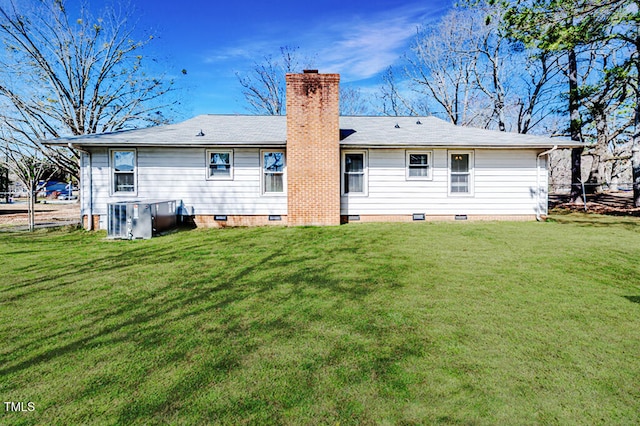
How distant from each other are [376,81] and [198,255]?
26513 mm

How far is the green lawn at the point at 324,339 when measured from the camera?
221 cm

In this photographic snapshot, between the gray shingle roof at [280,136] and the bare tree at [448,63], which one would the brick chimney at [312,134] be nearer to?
the gray shingle roof at [280,136]

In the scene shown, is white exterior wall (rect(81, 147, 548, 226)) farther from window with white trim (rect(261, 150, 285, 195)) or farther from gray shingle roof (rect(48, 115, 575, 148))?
gray shingle roof (rect(48, 115, 575, 148))

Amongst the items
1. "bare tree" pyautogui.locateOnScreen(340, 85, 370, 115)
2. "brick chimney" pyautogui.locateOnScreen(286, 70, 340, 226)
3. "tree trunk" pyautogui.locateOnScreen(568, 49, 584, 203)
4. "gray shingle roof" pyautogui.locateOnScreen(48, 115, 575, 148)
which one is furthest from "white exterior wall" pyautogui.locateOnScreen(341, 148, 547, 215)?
"bare tree" pyautogui.locateOnScreen(340, 85, 370, 115)

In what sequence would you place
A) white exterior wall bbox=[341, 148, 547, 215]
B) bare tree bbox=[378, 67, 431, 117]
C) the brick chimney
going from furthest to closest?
bare tree bbox=[378, 67, 431, 117] < white exterior wall bbox=[341, 148, 547, 215] < the brick chimney

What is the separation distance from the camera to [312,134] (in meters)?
10.7

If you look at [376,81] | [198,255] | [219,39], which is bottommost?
[198,255]

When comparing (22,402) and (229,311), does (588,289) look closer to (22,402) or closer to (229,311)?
(229,311)

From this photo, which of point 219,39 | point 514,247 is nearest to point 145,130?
point 219,39

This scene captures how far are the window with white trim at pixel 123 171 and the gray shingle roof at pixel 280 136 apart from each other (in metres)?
0.56

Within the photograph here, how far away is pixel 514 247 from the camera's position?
7.46 metres

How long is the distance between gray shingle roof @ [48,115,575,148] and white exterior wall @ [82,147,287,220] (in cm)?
47

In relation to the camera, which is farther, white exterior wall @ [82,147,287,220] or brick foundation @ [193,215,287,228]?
brick foundation @ [193,215,287,228]

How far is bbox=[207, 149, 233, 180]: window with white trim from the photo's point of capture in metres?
11.2
